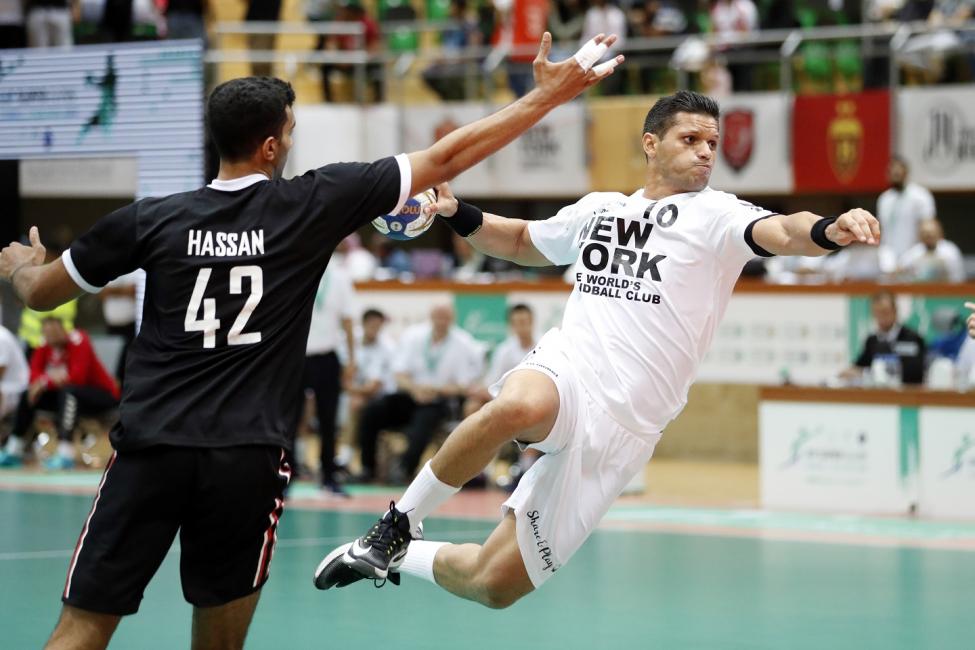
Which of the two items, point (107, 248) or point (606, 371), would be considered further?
point (606, 371)

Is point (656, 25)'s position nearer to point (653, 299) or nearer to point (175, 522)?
point (653, 299)

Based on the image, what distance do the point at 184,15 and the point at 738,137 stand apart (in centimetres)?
658

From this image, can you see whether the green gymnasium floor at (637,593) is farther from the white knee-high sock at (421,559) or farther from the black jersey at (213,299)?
the black jersey at (213,299)

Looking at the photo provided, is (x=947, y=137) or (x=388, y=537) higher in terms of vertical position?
(x=947, y=137)

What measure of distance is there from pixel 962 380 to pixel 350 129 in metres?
9.85

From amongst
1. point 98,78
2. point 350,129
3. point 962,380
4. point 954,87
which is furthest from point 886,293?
point 350,129

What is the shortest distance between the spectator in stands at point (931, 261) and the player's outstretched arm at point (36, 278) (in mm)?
11203

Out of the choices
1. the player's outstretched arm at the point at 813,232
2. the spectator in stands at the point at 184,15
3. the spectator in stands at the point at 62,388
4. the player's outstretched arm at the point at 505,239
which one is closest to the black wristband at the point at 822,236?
the player's outstretched arm at the point at 813,232

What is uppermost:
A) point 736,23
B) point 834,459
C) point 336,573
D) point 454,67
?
point 736,23

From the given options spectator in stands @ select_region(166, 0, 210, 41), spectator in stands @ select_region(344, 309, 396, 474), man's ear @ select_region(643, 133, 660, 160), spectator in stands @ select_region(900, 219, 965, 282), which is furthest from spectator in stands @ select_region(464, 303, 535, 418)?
man's ear @ select_region(643, 133, 660, 160)

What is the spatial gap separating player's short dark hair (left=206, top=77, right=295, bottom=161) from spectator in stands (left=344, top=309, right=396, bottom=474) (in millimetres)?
9937

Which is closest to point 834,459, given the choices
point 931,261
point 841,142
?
point 931,261

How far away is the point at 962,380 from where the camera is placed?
1289 cm

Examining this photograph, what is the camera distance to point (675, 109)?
6492 mm
